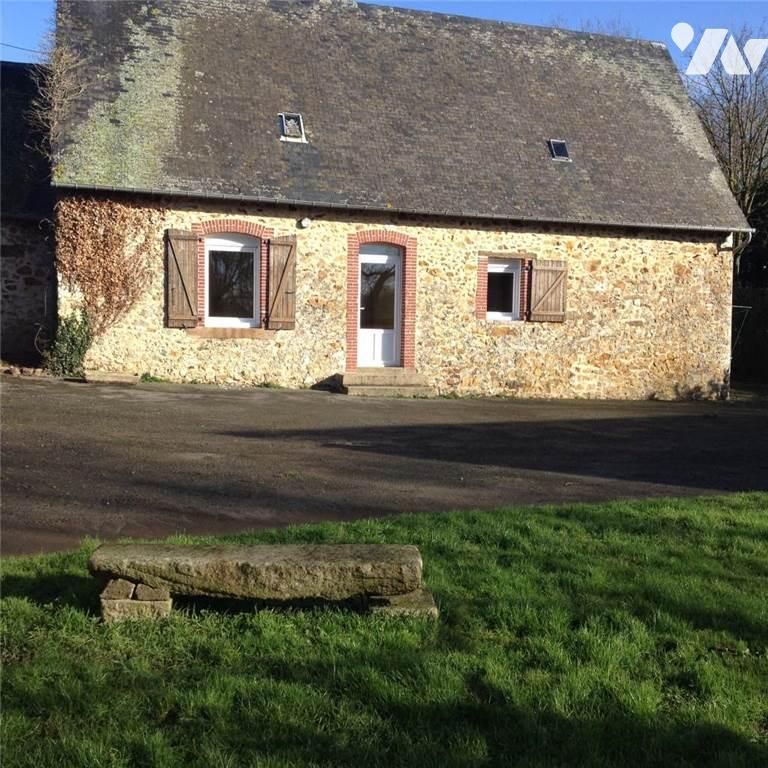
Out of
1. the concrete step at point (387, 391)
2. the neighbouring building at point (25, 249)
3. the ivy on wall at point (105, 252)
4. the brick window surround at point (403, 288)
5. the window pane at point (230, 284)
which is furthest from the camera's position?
→ the neighbouring building at point (25, 249)

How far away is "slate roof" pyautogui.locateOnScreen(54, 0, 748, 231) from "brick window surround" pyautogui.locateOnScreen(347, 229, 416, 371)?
0.62 metres

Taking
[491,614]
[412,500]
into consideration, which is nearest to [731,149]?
[412,500]

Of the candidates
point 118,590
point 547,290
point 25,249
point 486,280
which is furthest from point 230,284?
point 118,590

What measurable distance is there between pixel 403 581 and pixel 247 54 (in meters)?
14.1

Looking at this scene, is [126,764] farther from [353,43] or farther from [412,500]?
[353,43]

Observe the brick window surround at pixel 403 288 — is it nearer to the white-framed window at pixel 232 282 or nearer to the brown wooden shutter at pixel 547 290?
the white-framed window at pixel 232 282

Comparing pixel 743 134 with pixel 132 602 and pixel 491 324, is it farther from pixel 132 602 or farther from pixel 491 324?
pixel 132 602

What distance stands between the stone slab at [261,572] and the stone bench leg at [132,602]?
0.17 feet

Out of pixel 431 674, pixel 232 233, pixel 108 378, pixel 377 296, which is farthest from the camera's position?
pixel 377 296

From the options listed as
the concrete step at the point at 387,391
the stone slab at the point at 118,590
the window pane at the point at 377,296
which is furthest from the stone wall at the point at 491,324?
the stone slab at the point at 118,590

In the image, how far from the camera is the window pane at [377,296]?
49.8ft

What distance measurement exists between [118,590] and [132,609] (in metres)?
0.11

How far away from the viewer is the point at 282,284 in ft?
47.2

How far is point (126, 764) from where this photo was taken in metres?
2.73
